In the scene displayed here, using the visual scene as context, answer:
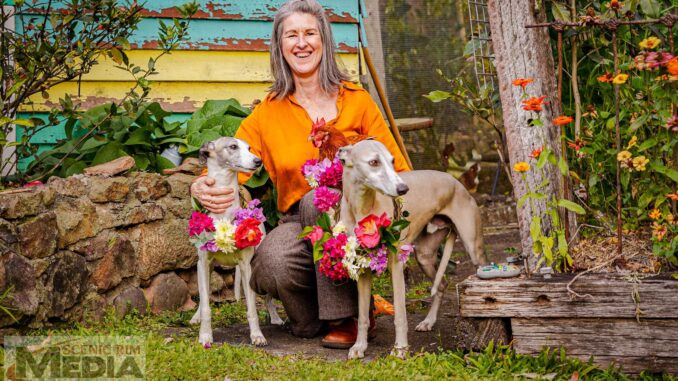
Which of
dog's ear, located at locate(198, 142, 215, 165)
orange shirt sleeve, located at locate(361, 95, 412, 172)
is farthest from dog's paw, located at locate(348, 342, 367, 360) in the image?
dog's ear, located at locate(198, 142, 215, 165)

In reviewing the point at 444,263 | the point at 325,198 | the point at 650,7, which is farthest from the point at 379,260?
the point at 650,7

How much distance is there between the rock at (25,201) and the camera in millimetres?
4008

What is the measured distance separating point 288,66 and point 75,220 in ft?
4.84

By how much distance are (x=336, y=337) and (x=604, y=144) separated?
1638 mm

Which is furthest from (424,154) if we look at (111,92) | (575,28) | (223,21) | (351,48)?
(575,28)

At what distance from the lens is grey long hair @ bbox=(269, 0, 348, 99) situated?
4.31 metres

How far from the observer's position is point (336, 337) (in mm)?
4086

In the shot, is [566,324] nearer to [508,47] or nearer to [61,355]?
[508,47]

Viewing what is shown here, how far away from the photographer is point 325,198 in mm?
3807

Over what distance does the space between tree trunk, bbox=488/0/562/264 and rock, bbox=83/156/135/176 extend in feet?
7.67

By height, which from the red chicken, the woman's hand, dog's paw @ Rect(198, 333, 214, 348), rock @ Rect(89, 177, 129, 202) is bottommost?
dog's paw @ Rect(198, 333, 214, 348)

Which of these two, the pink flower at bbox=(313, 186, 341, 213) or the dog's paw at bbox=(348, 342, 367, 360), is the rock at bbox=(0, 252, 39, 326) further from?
the dog's paw at bbox=(348, 342, 367, 360)

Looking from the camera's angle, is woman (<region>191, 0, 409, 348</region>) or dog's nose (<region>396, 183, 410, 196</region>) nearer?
dog's nose (<region>396, 183, 410, 196</region>)

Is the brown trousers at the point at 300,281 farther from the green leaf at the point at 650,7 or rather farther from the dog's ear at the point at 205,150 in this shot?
the green leaf at the point at 650,7
